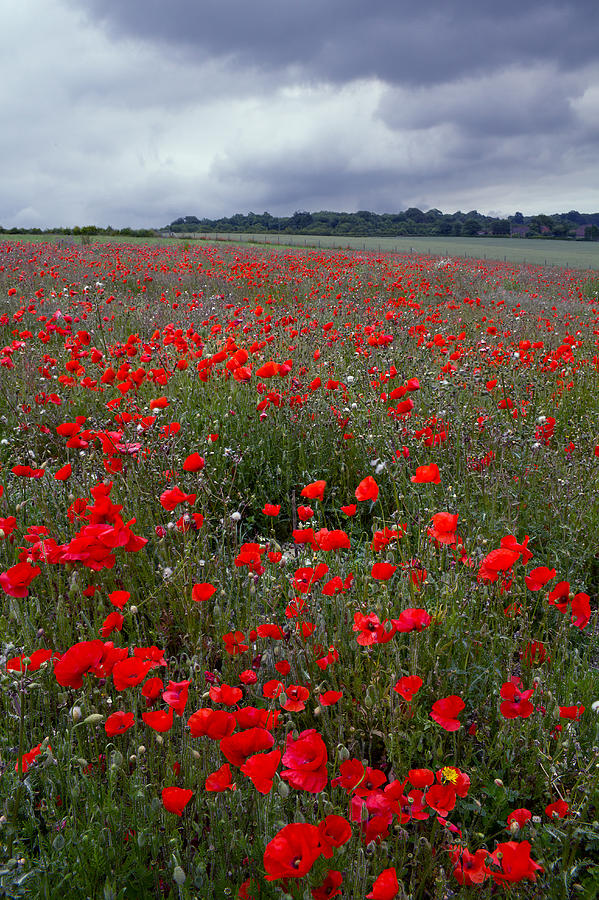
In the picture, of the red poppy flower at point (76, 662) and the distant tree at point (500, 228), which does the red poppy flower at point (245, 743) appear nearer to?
the red poppy flower at point (76, 662)

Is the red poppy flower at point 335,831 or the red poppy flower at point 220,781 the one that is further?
the red poppy flower at point 220,781

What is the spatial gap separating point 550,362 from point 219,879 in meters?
5.07

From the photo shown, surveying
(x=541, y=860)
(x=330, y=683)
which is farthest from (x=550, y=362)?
(x=541, y=860)

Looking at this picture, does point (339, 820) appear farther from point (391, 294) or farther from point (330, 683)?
point (391, 294)

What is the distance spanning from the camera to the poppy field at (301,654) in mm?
1485

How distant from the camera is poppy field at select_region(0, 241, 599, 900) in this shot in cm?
149

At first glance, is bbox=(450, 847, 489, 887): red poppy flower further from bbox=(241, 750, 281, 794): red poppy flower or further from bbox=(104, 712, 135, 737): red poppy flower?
bbox=(104, 712, 135, 737): red poppy flower

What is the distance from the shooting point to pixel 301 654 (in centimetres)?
223

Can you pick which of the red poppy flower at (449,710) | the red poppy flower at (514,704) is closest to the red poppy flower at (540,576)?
the red poppy flower at (514,704)

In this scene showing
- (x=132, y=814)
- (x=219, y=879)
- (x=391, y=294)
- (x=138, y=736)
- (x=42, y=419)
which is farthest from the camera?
(x=391, y=294)

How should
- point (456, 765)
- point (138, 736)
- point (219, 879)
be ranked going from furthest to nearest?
1. point (456, 765)
2. point (138, 736)
3. point (219, 879)

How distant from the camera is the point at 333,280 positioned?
1273 cm

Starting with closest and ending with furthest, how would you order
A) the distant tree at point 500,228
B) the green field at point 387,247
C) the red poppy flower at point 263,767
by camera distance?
the red poppy flower at point 263,767
the green field at point 387,247
the distant tree at point 500,228

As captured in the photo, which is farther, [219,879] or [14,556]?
[14,556]
